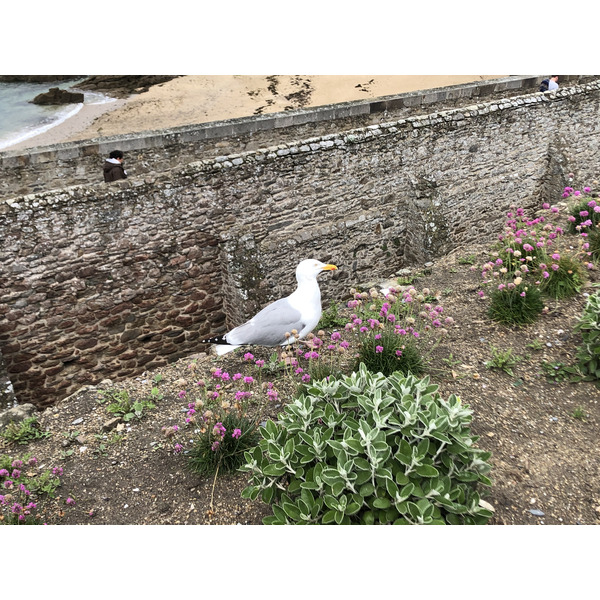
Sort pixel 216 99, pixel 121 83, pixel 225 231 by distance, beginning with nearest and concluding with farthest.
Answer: pixel 225 231
pixel 216 99
pixel 121 83

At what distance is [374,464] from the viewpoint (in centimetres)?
289

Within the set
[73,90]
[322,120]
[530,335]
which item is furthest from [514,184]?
[73,90]

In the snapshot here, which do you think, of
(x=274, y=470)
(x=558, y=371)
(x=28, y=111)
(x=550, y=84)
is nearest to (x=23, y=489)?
(x=274, y=470)

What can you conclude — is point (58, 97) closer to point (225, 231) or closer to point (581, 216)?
point (225, 231)

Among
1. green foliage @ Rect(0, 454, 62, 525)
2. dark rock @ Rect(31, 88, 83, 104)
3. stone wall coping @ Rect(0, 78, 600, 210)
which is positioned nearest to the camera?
green foliage @ Rect(0, 454, 62, 525)

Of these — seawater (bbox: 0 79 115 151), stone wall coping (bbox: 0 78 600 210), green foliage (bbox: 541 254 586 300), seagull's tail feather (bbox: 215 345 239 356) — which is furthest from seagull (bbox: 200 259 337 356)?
seawater (bbox: 0 79 115 151)

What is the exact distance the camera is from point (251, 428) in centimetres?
389

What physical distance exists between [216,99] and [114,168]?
934 cm

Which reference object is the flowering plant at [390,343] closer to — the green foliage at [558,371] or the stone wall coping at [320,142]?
the green foliage at [558,371]

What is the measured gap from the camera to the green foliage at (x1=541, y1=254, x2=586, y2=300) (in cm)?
551

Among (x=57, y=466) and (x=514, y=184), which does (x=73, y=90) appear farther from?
(x=57, y=466)

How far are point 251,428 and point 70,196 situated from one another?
366cm

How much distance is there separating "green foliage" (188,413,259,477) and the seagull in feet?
3.59

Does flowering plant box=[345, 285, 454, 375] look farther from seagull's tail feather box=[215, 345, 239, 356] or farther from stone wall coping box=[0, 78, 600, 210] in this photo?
stone wall coping box=[0, 78, 600, 210]
